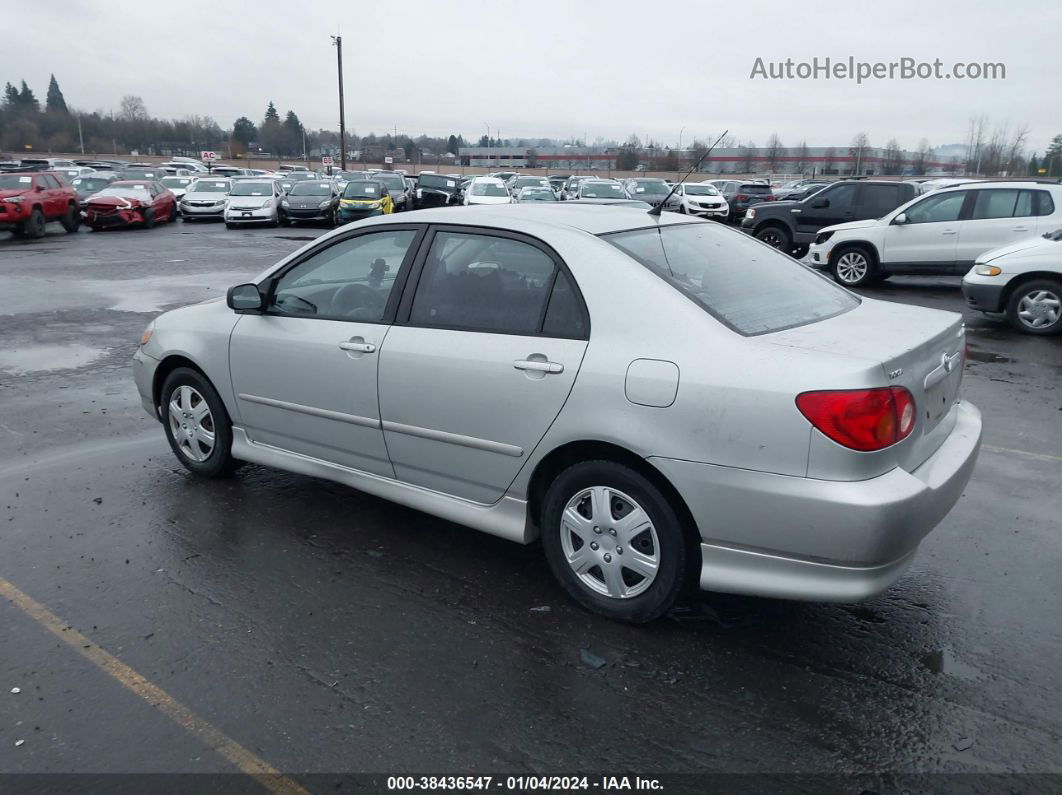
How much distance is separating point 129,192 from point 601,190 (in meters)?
14.8

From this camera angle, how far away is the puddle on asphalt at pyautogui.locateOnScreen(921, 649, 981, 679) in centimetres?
339

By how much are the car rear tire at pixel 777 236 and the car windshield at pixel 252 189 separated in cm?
1731

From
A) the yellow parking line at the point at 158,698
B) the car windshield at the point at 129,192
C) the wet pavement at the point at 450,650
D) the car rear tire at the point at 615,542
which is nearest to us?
the yellow parking line at the point at 158,698

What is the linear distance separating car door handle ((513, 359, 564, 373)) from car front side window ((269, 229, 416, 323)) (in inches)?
38.8

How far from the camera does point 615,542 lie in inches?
144

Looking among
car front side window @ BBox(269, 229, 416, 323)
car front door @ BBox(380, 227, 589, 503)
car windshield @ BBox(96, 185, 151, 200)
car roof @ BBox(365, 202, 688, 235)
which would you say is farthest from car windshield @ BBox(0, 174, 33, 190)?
car front door @ BBox(380, 227, 589, 503)

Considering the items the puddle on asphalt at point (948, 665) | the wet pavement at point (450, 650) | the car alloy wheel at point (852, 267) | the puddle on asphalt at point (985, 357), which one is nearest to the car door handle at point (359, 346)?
the wet pavement at point (450, 650)

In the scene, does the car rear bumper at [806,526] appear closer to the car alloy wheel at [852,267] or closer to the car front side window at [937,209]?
the car front side window at [937,209]

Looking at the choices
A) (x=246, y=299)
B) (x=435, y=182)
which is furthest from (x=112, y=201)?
(x=246, y=299)

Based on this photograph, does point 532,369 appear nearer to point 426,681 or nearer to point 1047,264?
point 426,681

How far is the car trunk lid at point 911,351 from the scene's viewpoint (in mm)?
3352

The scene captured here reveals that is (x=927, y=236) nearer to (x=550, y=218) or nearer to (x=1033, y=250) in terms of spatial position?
(x=1033, y=250)

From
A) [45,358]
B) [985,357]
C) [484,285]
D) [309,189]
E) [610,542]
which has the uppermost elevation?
[484,285]

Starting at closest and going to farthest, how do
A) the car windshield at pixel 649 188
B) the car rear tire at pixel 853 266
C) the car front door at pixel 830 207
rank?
the car rear tire at pixel 853 266, the car front door at pixel 830 207, the car windshield at pixel 649 188
